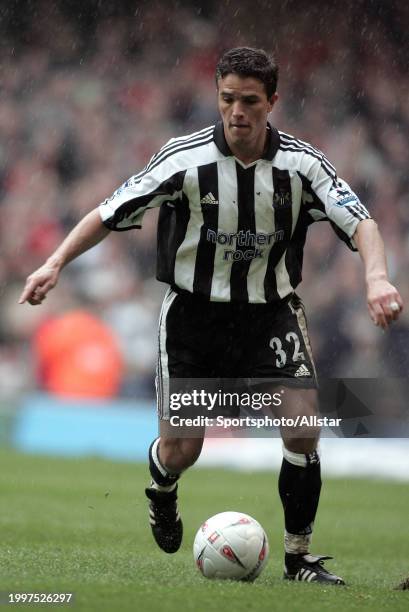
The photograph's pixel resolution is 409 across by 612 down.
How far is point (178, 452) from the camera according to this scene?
512 centimetres

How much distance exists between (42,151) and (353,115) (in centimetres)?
364

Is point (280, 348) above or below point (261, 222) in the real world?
below

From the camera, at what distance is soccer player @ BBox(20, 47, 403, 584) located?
Answer: 4695 mm

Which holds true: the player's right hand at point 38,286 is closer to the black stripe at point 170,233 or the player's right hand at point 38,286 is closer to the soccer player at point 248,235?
the soccer player at point 248,235

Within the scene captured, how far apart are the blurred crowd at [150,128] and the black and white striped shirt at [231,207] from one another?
25.7 feet

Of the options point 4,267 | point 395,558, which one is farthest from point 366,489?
point 4,267

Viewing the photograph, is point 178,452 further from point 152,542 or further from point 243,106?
point 152,542

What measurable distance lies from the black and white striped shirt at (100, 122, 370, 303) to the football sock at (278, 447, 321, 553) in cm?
65

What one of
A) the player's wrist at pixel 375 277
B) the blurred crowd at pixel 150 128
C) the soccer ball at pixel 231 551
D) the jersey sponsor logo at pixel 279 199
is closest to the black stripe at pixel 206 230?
the jersey sponsor logo at pixel 279 199

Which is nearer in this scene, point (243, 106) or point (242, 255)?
point (243, 106)

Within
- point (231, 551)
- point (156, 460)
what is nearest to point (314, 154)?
point (156, 460)

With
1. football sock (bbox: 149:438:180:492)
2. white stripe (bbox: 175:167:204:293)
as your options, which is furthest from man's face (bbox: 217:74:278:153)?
football sock (bbox: 149:438:180:492)

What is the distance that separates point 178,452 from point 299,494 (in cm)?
58

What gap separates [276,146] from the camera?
4.85 meters
